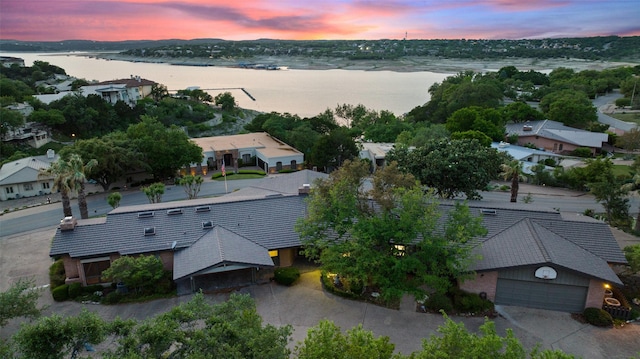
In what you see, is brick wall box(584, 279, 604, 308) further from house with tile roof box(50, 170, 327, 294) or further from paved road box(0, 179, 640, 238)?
house with tile roof box(50, 170, 327, 294)

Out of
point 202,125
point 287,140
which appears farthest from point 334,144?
point 202,125

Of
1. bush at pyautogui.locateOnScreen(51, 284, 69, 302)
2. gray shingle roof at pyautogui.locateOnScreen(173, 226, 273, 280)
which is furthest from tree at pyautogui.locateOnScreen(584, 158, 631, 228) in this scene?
bush at pyautogui.locateOnScreen(51, 284, 69, 302)

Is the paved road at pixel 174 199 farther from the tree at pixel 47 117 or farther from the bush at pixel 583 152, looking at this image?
the tree at pixel 47 117

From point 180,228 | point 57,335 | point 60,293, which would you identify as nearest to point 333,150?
point 180,228

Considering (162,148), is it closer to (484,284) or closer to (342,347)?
(484,284)

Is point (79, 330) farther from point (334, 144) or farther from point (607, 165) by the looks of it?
point (607, 165)
